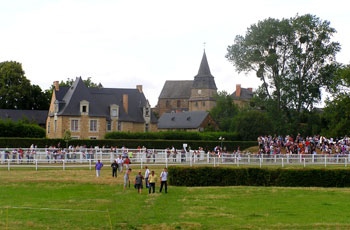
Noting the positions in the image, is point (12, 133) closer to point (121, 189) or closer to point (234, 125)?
point (234, 125)

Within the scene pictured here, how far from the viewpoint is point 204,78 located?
164 m

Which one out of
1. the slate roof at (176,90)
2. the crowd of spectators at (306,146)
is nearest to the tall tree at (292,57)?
the crowd of spectators at (306,146)

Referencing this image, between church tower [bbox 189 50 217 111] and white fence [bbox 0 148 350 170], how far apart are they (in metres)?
108

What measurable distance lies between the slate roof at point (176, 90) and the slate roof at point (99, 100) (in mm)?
76532

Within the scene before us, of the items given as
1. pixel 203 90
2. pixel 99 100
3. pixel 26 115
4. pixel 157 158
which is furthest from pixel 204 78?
pixel 157 158

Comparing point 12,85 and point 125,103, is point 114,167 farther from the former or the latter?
point 12,85

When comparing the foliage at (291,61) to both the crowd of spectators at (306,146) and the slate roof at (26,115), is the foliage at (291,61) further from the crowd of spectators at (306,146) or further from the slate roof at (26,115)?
the slate roof at (26,115)

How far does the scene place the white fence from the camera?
51344 millimetres

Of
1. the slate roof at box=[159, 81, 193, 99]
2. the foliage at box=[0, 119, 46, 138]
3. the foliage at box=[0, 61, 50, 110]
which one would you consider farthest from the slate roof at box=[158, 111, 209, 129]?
the foliage at box=[0, 119, 46, 138]

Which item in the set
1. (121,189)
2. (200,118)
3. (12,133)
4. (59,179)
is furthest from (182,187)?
(200,118)

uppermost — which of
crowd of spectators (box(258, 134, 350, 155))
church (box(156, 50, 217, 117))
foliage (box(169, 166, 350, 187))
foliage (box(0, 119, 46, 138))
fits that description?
church (box(156, 50, 217, 117))

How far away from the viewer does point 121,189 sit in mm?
38875

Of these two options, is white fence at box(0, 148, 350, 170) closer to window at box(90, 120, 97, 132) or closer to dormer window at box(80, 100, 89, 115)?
dormer window at box(80, 100, 89, 115)

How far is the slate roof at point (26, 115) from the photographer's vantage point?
98625 mm
